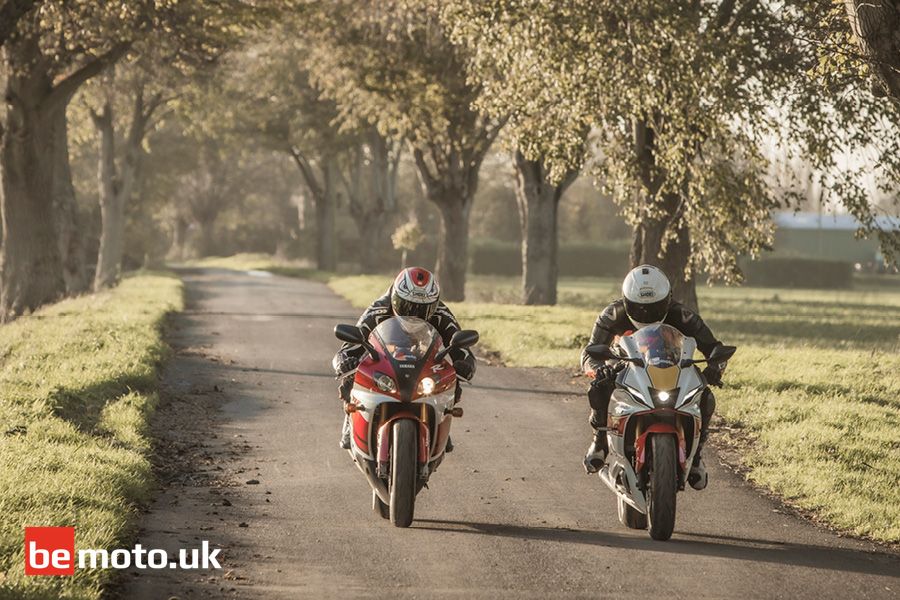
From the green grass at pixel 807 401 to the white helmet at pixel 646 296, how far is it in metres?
2.03

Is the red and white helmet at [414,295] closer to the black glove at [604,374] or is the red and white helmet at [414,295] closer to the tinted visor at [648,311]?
the black glove at [604,374]

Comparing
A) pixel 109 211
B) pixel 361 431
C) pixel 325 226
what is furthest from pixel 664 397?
pixel 325 226

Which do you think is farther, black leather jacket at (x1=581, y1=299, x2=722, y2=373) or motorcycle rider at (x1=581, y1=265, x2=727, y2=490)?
black leather jacket at (x1=581, y1=299, x2=722, y2=373)

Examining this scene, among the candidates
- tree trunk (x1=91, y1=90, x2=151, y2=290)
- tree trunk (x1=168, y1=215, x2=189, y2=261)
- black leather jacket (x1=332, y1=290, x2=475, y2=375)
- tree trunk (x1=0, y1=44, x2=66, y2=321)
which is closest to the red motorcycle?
black leather jacket (x1=332, y1=290, x2=475, y2=375)

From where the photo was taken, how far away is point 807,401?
543 inches

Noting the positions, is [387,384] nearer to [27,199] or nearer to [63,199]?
[27,199]

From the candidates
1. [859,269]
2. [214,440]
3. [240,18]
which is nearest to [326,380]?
[214,440]

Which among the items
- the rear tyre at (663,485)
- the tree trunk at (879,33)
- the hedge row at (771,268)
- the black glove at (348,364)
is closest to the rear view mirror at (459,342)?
the black glove at (348,364)

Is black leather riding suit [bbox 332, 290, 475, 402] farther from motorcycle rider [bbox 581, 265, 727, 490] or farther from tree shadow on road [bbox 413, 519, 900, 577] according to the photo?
tree shadow on road [bbox 413, 519, 900, 577]

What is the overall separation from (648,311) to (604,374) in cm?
52

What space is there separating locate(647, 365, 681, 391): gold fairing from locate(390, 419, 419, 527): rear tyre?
155cm

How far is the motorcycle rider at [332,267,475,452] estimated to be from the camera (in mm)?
8367

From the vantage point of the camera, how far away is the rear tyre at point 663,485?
7.68 meters

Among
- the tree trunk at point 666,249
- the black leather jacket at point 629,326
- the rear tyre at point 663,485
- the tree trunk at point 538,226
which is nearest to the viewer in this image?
the rear tyre at point 663,485
